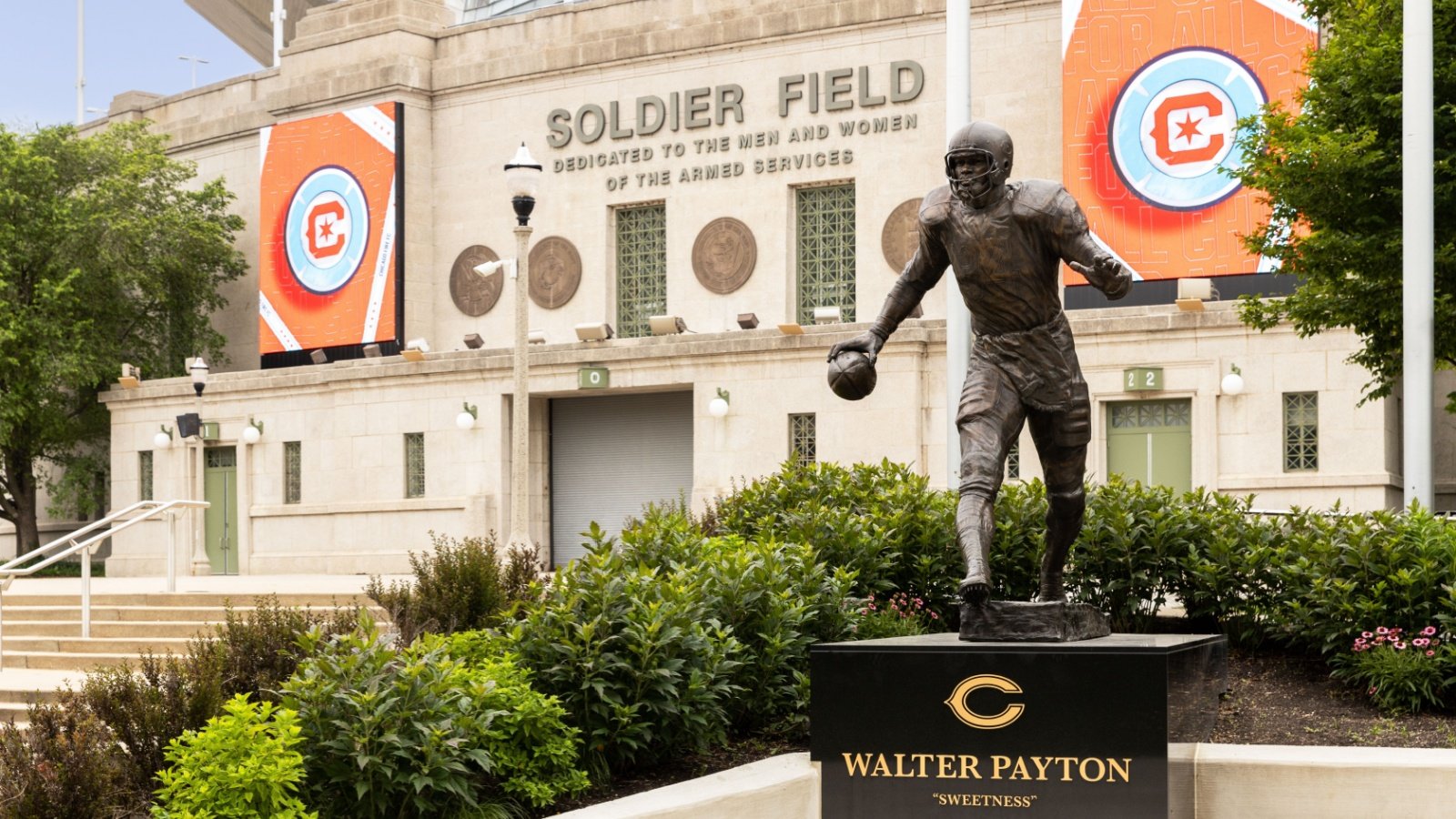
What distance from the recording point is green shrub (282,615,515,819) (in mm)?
6887

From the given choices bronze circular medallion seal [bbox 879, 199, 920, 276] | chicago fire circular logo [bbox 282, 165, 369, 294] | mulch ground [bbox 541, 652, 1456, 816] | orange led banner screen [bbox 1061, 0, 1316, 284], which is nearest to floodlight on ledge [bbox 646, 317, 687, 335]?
bronze circular medallion seal [bbox 879, 199, 920, 276]

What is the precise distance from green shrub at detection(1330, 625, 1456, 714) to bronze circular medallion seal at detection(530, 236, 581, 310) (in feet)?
81.2

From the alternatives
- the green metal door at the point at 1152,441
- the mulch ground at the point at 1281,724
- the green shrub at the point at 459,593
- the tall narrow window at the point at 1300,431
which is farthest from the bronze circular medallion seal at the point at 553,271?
the mulch ground at the point at 1281,724

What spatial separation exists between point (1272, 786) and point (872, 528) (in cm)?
410

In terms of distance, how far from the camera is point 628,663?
8.14m

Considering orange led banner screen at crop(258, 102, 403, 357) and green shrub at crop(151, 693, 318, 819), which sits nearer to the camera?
green shrub at crop(151, 693, 318, 819)

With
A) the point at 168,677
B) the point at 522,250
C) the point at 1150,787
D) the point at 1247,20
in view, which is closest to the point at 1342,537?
the point at 1150,787

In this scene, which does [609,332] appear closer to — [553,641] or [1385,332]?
[1385,332]

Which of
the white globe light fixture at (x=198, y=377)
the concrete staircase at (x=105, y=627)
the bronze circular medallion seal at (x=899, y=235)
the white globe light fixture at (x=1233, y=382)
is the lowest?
the concrete staircase at (x=105, y=627)

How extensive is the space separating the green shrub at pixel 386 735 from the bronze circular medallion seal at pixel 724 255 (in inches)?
963

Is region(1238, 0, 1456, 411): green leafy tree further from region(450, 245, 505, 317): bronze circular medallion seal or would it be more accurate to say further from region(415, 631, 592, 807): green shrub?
region(450, 245, 505, 317): bronze circular medallion seal

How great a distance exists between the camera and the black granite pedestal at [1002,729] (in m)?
7.27

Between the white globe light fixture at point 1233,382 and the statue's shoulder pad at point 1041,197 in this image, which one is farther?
the white globe light fixture at point 1233,382

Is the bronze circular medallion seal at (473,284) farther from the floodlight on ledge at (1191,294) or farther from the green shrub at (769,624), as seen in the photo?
the green shrub at (769,624)
